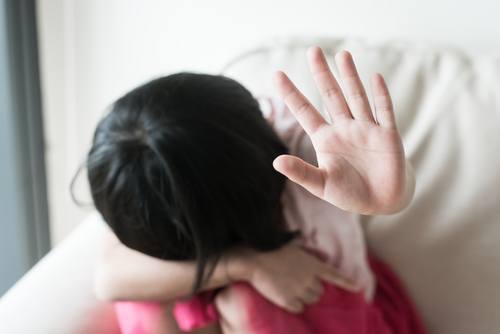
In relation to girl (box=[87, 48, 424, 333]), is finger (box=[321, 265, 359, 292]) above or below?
below

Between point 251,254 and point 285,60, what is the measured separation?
319mm

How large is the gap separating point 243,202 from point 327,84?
19cm

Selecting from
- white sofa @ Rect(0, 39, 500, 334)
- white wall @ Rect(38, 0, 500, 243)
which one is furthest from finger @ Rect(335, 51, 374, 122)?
white wall @ Rect(38, 0, 500, 243)

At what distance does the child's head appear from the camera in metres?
0.59

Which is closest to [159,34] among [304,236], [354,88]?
[304,236]

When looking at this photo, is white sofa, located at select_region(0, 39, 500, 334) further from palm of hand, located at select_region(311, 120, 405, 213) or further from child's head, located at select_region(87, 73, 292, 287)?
palm of hand, located at select_region(311, 120, 405, 213)

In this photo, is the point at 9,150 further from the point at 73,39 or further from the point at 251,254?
the point at 251,254

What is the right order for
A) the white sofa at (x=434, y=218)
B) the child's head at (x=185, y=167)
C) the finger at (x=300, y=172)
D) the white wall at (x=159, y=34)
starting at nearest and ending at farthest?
the finger at (x=300, y=172) < the child's head at (x=185, y=167) < the white sofa at (x=434, y=218) < the white wall at (x=159, y=34)

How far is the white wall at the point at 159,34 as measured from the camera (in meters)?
0.87

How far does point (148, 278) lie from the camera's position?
68cm

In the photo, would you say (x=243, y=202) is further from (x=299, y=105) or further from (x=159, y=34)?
→ (x=159, y=34)

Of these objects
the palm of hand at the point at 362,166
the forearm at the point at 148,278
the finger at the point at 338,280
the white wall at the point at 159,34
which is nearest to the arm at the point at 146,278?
the forearm at the point at 148,278

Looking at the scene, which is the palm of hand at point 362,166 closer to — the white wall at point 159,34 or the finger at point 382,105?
the finger at point 382,105

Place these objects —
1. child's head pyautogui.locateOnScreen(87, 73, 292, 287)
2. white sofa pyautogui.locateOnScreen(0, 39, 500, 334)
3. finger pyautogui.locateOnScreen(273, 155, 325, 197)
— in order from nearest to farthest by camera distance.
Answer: finger pyautogui.locateOnScreen(273, 155, 325, 197), child's head pyautogui.locateOnScreen(87, 73, 292, 287), white sofa pyautogui.locateOnScreen(0, 39, 500, 334)
